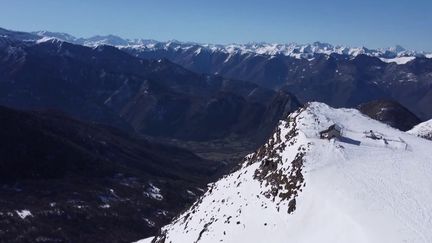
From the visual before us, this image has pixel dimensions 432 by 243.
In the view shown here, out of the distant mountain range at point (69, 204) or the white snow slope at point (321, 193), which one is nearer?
the white snow slope at point (321, 193)

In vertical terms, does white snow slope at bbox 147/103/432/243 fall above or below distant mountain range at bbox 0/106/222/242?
above

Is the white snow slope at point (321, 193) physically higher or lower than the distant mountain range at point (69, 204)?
higher

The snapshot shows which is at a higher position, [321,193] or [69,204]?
[321,193]

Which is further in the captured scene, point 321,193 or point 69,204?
point 69,204

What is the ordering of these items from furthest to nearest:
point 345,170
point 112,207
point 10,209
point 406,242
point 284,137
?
point 112,207
point 10,209
point 284,137
point 345,170
point 406,242

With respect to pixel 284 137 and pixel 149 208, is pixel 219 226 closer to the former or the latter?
pixel 284 137

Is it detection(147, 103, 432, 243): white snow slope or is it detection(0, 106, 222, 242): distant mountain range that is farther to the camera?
detection(0, 106, 222, 242): distant mountain range

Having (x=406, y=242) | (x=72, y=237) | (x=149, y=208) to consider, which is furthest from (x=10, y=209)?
(x=406, y=242)

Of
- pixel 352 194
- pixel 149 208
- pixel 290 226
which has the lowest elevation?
pixel 149 208
